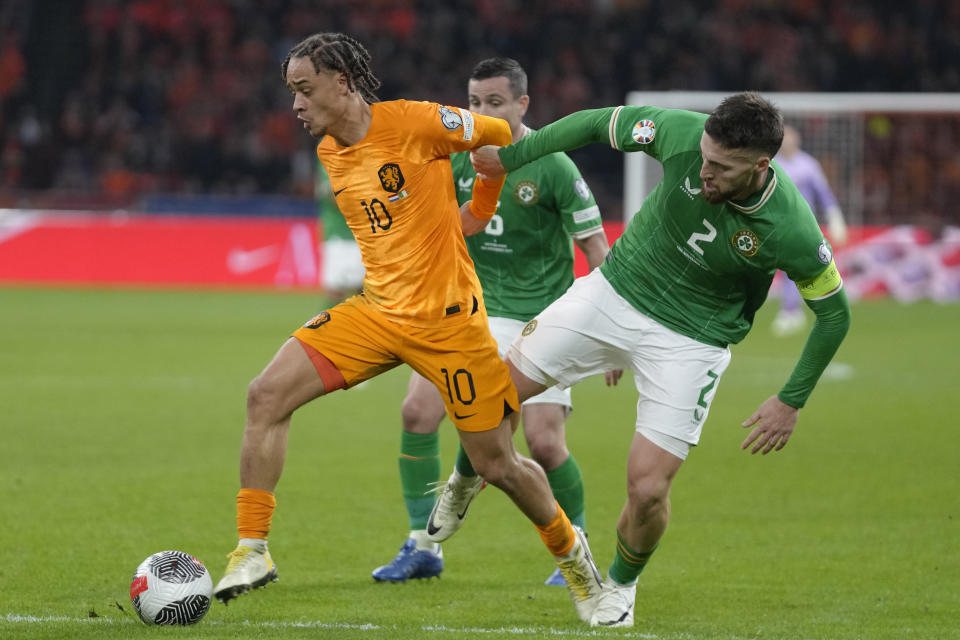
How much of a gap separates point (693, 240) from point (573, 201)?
1.21 m

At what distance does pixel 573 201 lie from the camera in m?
6.30

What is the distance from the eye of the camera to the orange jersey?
207 inches

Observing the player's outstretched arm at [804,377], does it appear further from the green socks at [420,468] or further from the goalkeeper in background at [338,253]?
the goalkeeper in background at [338,253]

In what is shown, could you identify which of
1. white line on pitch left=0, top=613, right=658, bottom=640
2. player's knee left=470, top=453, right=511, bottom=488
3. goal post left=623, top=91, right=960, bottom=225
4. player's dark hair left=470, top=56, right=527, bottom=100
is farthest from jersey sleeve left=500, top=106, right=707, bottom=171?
goal post left=623, top=91, right=960, bottom=225

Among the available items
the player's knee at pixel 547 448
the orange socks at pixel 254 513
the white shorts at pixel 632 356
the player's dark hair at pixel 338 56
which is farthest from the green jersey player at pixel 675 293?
the orange socks at pixel 254 513

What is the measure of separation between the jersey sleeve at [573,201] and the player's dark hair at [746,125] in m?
1.43

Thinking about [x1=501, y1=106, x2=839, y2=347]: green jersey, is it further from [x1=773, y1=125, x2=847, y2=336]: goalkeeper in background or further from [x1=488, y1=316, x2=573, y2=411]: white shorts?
[x1=773, y1=125, x2=847, y2=336]: goalkeeper in background

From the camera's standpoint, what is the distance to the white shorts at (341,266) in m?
12.9

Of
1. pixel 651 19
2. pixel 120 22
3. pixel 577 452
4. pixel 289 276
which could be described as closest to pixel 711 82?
pixel 651 19

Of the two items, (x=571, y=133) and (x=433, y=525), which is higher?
(x=571, y=133)

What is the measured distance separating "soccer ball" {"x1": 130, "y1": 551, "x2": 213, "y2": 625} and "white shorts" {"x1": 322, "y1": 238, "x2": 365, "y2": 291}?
26.3 ft

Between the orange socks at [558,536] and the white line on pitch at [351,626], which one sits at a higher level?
the orange socks at [558,536]

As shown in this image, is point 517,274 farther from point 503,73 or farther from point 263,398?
point 263,398

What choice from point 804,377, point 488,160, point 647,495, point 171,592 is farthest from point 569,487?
point 171,592
